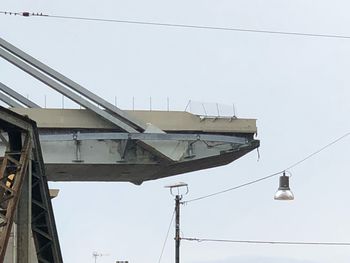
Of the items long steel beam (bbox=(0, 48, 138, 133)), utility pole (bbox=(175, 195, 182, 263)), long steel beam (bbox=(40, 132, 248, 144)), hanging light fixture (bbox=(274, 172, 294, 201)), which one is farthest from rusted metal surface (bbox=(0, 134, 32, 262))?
utility pole (bbox=(175, 195, 182, 263))

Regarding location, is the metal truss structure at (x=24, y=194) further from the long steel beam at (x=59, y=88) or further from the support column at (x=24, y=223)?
the long steel beam at (x=59, y=88)

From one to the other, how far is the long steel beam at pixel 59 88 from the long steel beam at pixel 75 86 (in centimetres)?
13

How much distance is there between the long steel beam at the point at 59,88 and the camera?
28.7 meters

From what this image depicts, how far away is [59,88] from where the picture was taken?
1136 inches

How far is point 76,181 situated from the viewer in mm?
32906

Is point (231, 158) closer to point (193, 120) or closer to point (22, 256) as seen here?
point (193, 120)

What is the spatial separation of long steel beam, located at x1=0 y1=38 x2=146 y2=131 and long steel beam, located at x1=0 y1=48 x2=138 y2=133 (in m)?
0.13

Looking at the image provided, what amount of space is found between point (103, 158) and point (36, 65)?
372 centimetres

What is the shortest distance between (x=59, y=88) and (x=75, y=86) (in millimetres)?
527

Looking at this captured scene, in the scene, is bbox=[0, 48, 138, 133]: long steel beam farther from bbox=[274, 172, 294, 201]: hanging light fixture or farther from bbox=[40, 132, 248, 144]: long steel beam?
bbox=[274, 172, 294, 201]: hanging light fixture

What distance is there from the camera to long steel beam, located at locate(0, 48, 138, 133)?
2869cm

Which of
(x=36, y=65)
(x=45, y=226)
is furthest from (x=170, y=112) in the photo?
(x=45, y=226)

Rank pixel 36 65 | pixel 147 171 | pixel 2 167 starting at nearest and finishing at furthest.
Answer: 1. pixel 2 167
2. pixel 36 65
3. pixel 147 171

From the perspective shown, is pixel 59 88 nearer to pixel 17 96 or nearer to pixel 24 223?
pixel 17 96
